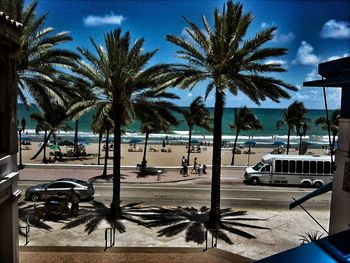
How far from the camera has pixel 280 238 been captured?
16531 millimetres

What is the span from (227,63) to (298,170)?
16.5 meters

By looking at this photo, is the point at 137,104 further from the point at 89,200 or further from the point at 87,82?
the point at 89,200

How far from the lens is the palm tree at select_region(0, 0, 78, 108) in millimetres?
17453

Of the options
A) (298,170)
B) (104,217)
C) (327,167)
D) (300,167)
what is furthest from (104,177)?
(327,167)

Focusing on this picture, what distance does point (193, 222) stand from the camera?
18500 millimetres

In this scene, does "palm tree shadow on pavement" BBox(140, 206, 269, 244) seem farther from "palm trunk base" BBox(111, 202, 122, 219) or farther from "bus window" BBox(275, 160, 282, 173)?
"bus window" BBox(275, 160, 282, 173)

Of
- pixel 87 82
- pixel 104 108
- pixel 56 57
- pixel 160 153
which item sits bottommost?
pixel 160 153

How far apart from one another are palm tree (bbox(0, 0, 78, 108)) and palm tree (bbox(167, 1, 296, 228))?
18.2ft

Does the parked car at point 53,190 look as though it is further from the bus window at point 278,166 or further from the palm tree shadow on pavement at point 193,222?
the bus window at point 278,166

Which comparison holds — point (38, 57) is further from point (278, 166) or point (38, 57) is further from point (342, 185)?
point (278, 166)

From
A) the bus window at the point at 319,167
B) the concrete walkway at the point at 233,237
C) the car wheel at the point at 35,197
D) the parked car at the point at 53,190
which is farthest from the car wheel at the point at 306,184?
the car wheel at the point at 35,197

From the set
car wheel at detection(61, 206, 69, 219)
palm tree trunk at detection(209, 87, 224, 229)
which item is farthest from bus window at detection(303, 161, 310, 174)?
car wheel at detection(61, 206, 69, 219)

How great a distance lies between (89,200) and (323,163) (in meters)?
18.7

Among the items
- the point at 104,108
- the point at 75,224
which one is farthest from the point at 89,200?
the point at 104,108
